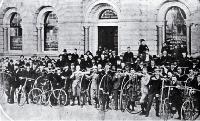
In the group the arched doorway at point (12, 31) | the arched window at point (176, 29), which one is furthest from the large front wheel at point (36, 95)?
the arched doorway at point (12, 31)

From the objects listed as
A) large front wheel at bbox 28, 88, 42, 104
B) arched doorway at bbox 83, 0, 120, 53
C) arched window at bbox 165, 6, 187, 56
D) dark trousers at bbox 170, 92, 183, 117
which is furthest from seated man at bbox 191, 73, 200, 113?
arched doorway at bbox 83, 0, 120, 53

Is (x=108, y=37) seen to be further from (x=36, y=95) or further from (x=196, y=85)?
(x=196, y=85)

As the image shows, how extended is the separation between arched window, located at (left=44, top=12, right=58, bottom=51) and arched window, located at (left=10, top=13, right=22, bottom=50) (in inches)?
61.1

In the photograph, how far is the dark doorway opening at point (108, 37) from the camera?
1673cm

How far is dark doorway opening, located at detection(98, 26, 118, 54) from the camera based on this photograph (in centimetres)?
1673

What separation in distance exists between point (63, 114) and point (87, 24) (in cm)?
664

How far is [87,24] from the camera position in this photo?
16812 mm

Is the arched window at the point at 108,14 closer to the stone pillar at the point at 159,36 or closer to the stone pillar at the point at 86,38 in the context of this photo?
the stone pillar at the point at 86,38

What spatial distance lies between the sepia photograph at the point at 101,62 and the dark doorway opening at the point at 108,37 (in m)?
0.05

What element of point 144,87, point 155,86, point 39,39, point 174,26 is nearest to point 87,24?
point 39,39

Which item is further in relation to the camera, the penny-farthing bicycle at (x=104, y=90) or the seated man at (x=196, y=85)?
the penny-farthing bicycle at (x=104, y=90)

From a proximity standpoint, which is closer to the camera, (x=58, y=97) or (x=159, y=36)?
(x=58, y=97)

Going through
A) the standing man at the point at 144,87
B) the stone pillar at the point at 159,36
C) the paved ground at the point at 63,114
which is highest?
the stone pillar at the point at 159,36

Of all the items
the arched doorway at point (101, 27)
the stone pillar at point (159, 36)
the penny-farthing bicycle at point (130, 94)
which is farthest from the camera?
the arched doorway at point (101, 27)
